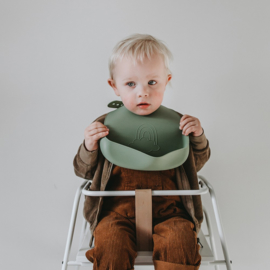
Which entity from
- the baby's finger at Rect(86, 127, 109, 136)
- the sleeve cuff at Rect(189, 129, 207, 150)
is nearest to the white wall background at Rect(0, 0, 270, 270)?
the sleeve cuff at Rect(189, 129, 207, 150)

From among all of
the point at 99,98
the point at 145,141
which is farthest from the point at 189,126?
the point at 99,98

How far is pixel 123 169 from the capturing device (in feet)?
3.33

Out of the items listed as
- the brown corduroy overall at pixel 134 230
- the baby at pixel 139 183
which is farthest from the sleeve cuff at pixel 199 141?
the brown corduroy overall at pixel 134 230

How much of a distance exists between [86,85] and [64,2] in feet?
1.05

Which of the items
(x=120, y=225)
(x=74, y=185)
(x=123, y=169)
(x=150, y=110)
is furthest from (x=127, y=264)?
(x=74, y=185)

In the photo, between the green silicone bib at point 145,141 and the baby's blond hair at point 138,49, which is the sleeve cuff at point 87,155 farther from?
the baby's blond hair at point 138,49

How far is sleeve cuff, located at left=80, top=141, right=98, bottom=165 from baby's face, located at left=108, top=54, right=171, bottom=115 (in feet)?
0.52

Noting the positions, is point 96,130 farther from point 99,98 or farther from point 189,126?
point 99,98

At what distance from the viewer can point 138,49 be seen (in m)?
0.95

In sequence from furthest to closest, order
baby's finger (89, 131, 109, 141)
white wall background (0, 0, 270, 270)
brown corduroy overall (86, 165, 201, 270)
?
white wall background (0, 0, 270, 270) → baby's finger (89, 131, 109, 141) → brown corduroy overall (86, 165, 201, 270)

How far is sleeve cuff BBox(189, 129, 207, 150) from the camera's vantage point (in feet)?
3.35

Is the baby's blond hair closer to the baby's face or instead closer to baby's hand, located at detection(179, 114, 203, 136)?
the baby's face

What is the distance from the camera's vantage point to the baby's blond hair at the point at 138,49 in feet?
3.10

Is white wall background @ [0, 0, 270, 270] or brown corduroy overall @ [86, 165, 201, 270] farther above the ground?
white wall background @ [0, 0, 270, 270]
